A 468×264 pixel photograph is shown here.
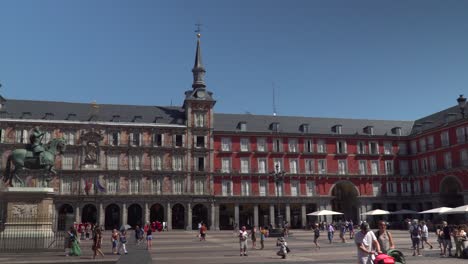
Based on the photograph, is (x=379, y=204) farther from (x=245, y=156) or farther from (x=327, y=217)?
→ (x=245, y=156)

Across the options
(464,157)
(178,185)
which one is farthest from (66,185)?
(464,157)

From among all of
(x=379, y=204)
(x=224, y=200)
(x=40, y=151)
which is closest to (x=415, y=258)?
(x=40, y=151)

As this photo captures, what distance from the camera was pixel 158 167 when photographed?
61.7m

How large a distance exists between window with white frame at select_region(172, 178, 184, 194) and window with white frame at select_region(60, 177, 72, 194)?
13426 millimetres

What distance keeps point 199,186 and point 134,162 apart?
371 inches

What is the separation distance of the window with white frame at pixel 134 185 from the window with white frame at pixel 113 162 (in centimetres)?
266

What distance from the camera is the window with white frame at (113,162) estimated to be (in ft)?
198

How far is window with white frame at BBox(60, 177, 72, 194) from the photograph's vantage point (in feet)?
192

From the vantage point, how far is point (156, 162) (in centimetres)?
6188

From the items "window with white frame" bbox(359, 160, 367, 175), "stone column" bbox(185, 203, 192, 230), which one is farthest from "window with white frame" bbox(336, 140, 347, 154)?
"stone column" bbox(185, 203, 192, 230)

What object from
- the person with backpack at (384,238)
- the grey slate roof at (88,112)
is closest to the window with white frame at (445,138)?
the grey slate roof at (88,112)

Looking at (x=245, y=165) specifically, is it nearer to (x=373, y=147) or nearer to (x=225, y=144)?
(x=225, y=144)

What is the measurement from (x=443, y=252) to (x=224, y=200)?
41945mm

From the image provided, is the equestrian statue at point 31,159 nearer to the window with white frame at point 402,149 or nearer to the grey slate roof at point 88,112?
the grey slate roof at point 88,112
